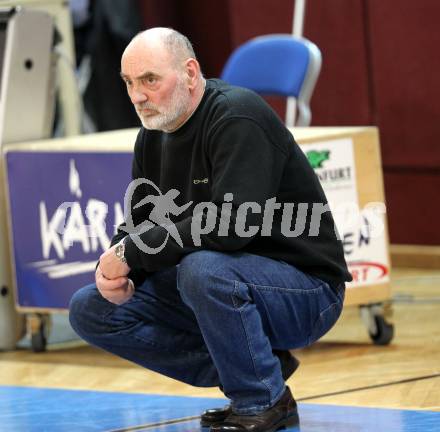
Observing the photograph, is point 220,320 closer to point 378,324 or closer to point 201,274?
point 201,274

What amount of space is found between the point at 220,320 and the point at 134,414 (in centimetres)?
69


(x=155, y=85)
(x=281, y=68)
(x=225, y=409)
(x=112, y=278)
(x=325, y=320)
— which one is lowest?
(x=225, y=409)

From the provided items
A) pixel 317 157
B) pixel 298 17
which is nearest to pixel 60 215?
pixel 317 157

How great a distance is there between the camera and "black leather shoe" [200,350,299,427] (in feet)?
9.50

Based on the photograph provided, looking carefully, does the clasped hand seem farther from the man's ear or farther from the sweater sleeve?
the man's ear

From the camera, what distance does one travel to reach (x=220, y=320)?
263 centimetres

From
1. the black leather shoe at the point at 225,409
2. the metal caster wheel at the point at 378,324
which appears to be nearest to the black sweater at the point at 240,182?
the black leather shoe at the point at 225,409

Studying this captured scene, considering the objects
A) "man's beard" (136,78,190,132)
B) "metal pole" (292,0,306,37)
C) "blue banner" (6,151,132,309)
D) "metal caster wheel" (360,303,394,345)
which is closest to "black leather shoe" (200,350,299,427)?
"man's beard" (136,78,190,132)

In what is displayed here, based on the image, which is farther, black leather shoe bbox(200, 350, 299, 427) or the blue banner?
the blue banner

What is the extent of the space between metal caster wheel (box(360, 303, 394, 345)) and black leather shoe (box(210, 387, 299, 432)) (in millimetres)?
1063

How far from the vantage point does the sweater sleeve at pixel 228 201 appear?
2613 millimetres

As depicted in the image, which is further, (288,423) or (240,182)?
(288,423)

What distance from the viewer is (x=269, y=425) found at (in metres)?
2.71

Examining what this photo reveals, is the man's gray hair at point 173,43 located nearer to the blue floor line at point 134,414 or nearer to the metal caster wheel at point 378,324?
the blue floor line at point 134,414
